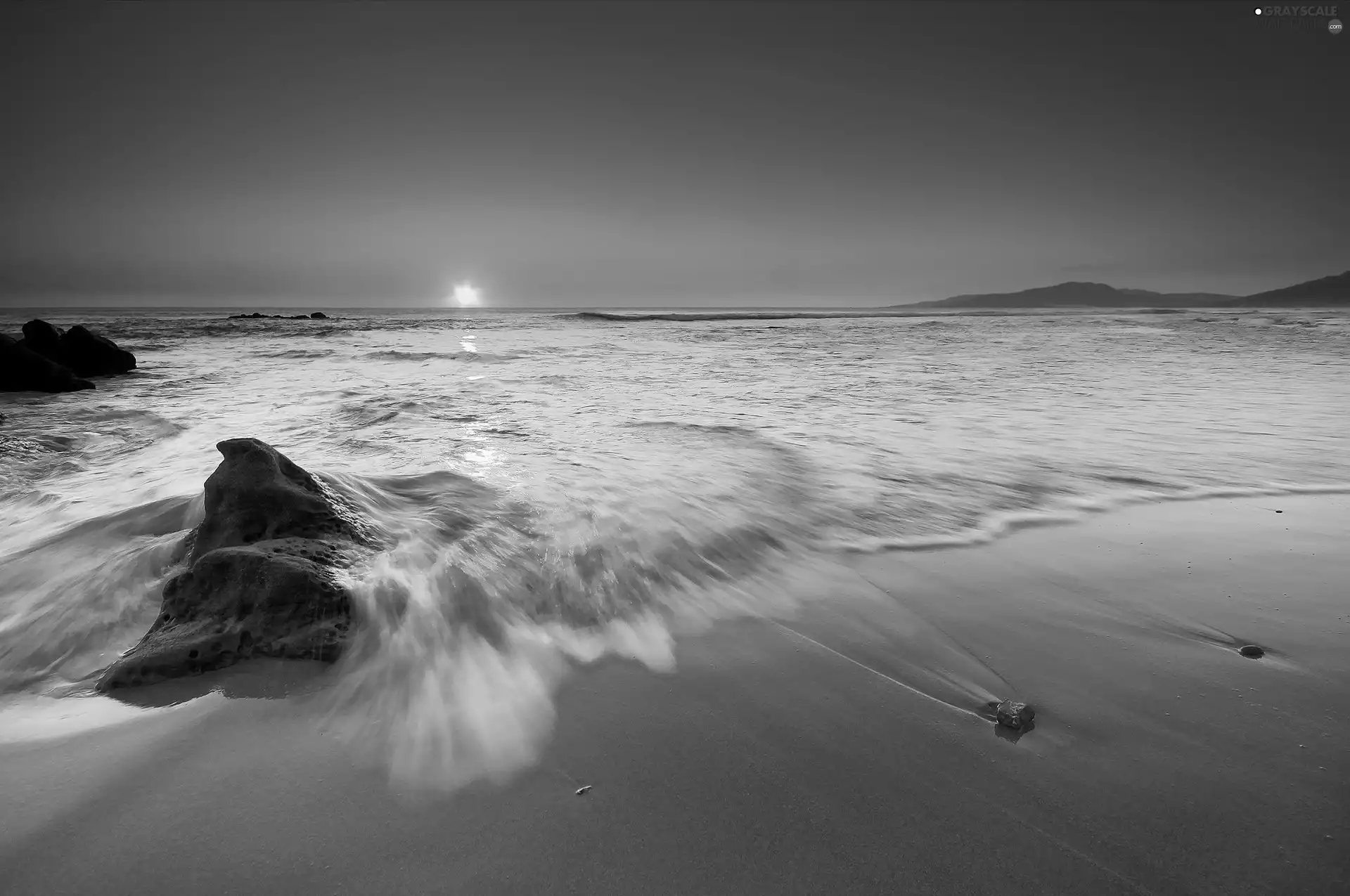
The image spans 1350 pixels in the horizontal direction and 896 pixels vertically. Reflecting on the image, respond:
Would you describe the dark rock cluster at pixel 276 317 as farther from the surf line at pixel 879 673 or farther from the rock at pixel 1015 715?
the rock at pixel 1015 715

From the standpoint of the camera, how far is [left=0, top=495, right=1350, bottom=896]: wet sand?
1.36 meters

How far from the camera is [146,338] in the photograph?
20.1 metres

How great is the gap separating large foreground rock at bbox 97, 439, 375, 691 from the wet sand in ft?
0.82

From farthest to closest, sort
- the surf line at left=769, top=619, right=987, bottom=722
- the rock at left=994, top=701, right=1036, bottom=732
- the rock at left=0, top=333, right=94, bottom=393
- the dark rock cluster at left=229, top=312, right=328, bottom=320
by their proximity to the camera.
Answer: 1. the dark rock cluster at left=229, top=312, right=328, bottom=320
2. the rock at left=0, top=333, right=94, bottom=393
3. the surf line at left=769, top=619, right=987, bottom=722
4. the rock at left=994, top=701, right=1036, bottom=732

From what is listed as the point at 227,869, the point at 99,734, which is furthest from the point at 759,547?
the point at 99,734

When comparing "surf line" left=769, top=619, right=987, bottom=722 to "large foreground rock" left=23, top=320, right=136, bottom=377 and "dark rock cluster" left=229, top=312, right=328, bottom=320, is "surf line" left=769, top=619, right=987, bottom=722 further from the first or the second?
"dark rock cluster" left=229, top=312, right=328, bottom=320

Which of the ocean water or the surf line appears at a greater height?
the ocean water

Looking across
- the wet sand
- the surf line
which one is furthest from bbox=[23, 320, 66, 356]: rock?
the surf line

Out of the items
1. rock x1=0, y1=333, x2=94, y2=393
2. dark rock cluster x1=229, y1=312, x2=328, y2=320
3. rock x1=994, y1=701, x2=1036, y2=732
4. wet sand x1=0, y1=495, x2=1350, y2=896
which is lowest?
wet sand x1=0, y1=495, x2=1350, y2=896

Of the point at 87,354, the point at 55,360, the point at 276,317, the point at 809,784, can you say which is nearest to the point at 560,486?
the point at 809,784

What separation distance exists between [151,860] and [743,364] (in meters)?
12.2

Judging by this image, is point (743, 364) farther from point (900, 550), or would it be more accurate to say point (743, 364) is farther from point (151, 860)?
point (151, 860)

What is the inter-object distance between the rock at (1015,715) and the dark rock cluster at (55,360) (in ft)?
39.1

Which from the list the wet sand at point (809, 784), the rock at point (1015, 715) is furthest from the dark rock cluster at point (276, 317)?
the rock at point (1015, 715)
